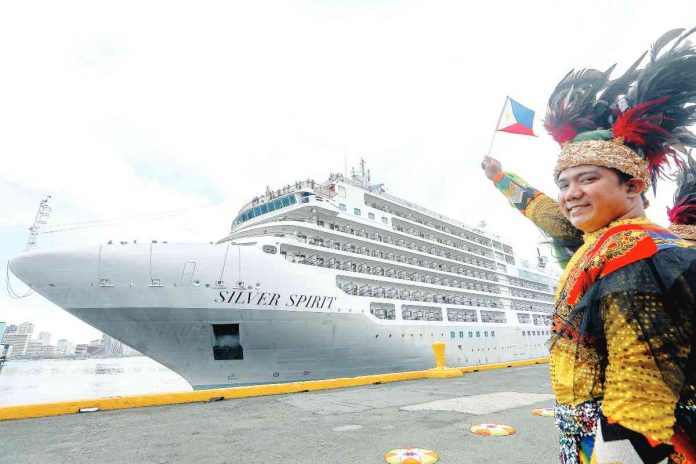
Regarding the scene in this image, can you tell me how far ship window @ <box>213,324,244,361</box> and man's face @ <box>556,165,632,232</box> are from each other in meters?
12.7

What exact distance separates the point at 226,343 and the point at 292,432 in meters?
10.2

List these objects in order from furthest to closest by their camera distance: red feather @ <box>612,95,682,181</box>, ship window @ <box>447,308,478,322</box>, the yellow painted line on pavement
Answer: ship window @ <box>447,308,478,322</box>, the yellow painted line on pavement, red feather @ <box>612,95,682,181</box>

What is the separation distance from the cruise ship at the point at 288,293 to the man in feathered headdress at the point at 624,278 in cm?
1199

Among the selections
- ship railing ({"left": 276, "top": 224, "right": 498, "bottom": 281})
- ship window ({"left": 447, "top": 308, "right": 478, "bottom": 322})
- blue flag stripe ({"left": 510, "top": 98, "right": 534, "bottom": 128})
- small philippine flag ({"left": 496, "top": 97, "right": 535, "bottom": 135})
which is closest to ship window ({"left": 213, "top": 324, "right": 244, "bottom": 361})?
ship railing ({"left": 276, "top": 224, "right": 498, "bottom": 281})

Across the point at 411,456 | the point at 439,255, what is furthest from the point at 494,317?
the point at 411,456

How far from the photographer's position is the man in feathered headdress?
Result: 96cm

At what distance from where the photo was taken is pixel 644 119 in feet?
5.00

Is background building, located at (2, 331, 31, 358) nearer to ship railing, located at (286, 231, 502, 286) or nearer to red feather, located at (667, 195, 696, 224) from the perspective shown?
ship railing, located at (286, 231, 502, 286)

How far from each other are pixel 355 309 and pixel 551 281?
111 ft

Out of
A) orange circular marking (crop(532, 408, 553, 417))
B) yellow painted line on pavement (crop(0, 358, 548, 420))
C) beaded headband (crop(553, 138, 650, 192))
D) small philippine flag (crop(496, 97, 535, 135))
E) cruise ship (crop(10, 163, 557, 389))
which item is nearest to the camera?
beaded headband (crop(553, 138, 650, 192))

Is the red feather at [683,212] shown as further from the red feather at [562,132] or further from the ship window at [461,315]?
the ship window at [461,315]

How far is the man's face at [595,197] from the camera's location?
4.52ft

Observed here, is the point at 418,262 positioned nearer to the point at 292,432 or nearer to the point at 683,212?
the point at 292,432

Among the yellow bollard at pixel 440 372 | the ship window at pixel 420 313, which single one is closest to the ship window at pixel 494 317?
the ship window at pixel 420 313
